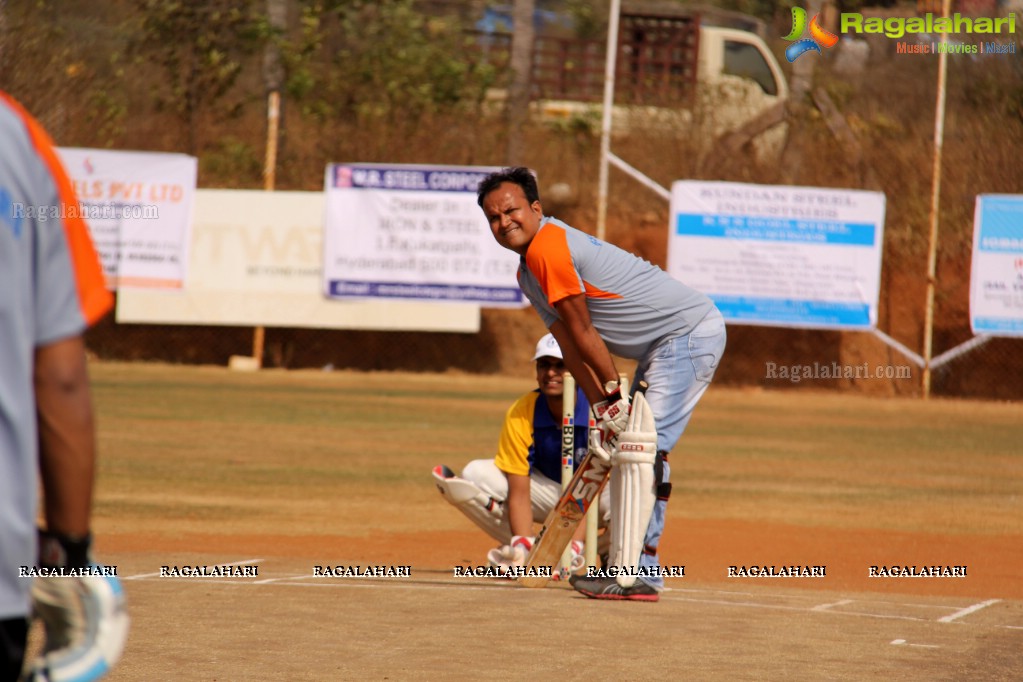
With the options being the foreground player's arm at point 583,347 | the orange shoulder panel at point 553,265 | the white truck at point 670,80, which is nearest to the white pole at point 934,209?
the white truck at point 670,80

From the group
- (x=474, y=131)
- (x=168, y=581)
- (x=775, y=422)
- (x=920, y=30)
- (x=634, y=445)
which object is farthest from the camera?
(x=474, y=131)

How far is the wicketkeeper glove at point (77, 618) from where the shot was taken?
259cm

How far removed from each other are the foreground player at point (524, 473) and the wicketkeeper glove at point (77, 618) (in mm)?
5302

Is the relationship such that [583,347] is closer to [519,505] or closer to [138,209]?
[519,505]

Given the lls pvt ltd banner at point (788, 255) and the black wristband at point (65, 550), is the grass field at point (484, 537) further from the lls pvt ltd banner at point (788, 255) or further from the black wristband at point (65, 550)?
the black wristband at point (65, 550)

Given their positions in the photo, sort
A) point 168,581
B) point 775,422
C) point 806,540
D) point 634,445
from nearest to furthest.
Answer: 1. point 634,445
2. point 168,581
3. point 806,540
4. point 775,422

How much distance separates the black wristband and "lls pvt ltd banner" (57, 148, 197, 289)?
66.3 ft

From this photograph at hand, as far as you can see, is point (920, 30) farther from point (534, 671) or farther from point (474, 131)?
point (534, 671)

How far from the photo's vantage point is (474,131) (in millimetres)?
27609

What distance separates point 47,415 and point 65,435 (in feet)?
0.15

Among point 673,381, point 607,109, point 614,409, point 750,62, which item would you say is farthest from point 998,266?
point 614,409

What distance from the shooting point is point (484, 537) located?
34.4ft

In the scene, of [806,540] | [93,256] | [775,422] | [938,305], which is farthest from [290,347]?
[93,256]

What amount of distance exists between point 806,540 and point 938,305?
14429 millimetres
